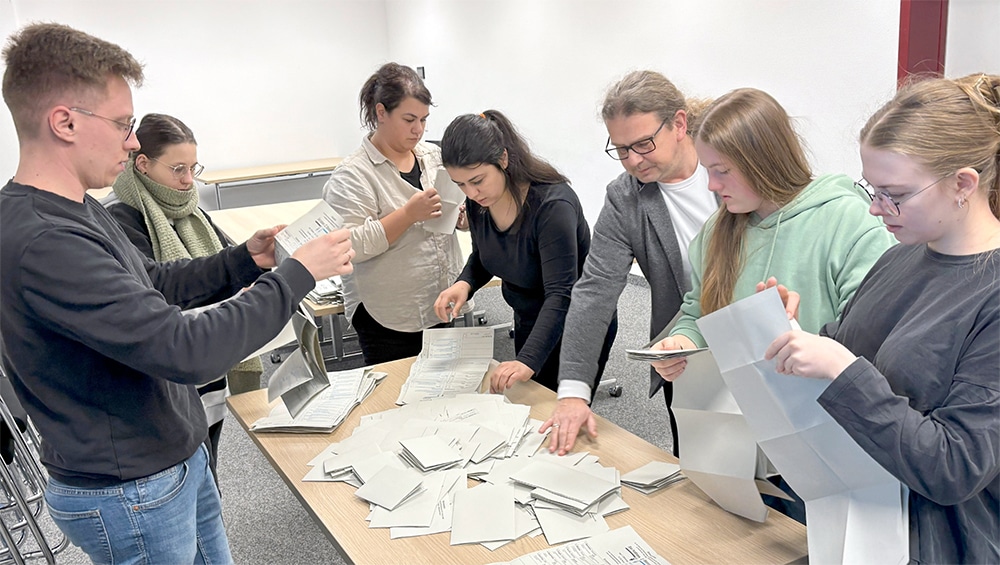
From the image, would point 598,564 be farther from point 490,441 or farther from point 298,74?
point 298,74

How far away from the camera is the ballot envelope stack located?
4.56ft

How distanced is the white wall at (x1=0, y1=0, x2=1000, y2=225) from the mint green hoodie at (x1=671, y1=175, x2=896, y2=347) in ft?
3.86

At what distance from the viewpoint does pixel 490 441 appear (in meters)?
1.68

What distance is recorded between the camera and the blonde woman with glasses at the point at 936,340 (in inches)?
37.9

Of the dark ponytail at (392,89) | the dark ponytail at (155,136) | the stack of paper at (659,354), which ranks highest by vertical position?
the dark ponytail at (392,89)

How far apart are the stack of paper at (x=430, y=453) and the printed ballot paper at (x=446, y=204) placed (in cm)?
91

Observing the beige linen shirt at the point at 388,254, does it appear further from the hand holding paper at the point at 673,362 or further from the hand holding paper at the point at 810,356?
the hand holding paper at the point at 810,356

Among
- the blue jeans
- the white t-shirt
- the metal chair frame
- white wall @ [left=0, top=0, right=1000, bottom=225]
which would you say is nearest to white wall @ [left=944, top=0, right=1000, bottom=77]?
white wall @ [left=0, top=0, right=1000, bottom=225]

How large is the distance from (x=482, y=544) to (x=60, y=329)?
77 cm

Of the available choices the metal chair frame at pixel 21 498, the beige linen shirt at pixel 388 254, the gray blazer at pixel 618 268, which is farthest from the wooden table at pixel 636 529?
the beige linen shirt at pixel 388 254

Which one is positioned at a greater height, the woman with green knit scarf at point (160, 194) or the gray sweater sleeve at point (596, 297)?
the woman with green knit scarf at point (160, 194)

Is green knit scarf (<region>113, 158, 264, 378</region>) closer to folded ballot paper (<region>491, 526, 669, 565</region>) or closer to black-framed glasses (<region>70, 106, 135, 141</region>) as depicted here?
black-framed glasses (<region>70, 106, 135, 141</region>)

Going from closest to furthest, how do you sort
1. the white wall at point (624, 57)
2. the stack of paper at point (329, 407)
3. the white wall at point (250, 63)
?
the stack of paper at point (329, 407) < the white wall at point (624, 57) < the white wall at point (250, 63)

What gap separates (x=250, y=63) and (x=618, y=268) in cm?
676
